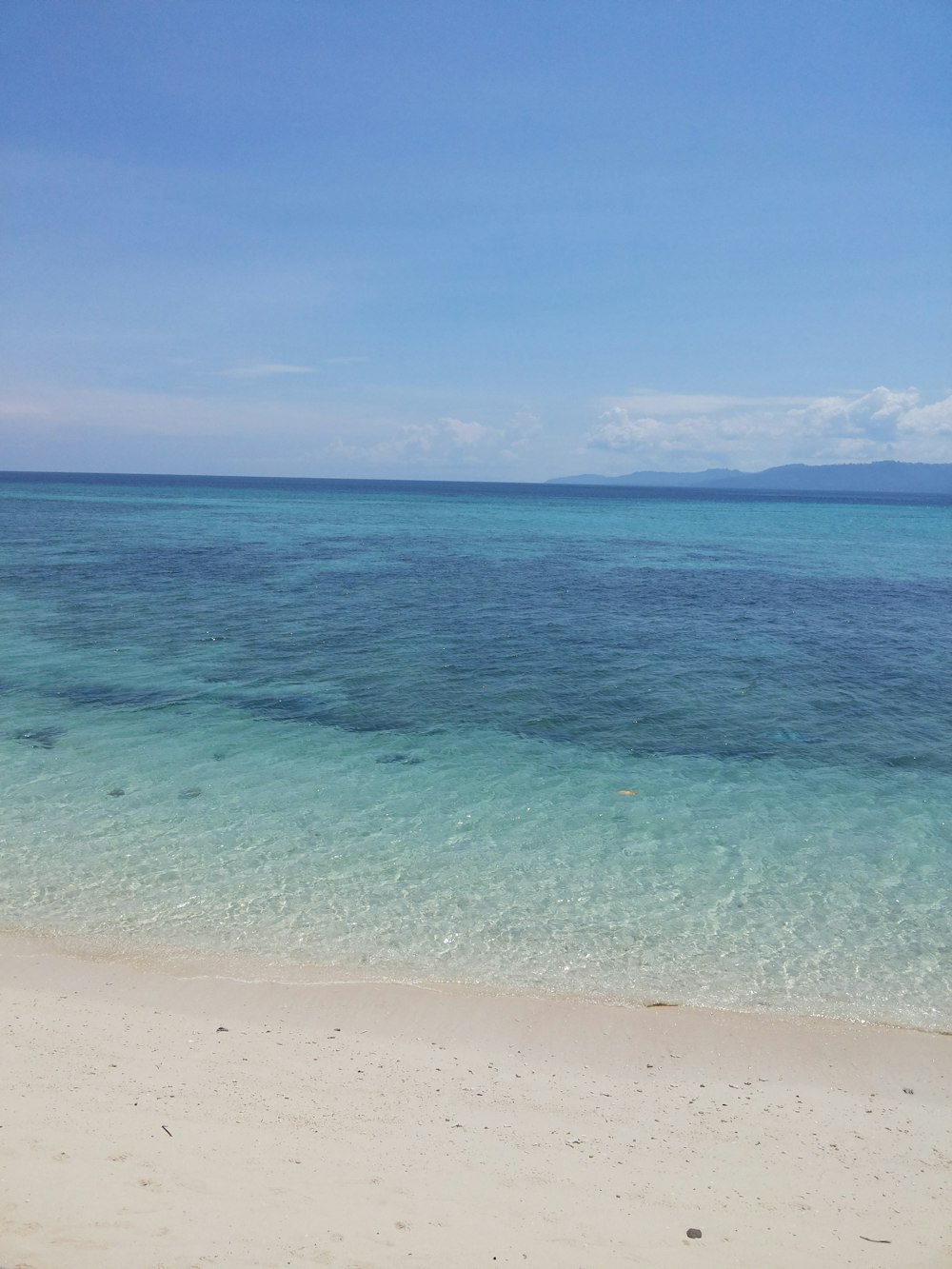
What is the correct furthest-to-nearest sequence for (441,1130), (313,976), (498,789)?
(498,789) → (313,976) → (441,1130)

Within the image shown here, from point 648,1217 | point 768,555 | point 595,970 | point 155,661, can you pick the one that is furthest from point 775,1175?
point 768,555

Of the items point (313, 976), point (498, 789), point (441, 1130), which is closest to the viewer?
point (441, 1130)

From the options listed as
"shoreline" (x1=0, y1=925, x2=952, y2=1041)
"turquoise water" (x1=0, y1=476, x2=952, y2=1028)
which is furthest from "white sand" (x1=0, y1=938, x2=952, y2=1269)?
"turquoise water" (x1=0, y1=476, x2=952, y2=1028)

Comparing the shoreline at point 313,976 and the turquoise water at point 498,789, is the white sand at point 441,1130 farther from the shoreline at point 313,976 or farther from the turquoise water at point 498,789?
the turquoise water at point 498,789

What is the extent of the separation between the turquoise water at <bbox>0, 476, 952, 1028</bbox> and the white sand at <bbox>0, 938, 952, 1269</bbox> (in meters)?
1.02

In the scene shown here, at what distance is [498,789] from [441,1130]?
907 cm

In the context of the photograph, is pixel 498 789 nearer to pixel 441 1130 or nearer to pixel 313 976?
pixel 313 976

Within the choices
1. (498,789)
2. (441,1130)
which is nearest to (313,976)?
A: (441,1130)

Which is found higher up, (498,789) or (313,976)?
(498,789)

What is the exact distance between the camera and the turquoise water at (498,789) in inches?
469

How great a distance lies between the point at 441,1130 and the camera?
8188 millimetres

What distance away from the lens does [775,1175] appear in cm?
777

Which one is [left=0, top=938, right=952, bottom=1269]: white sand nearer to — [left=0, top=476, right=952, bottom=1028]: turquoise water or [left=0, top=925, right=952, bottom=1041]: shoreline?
[left=0, top=925, right=952, bottom=1041]: shoreline

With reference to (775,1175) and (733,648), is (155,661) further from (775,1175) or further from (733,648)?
(775,1175)
